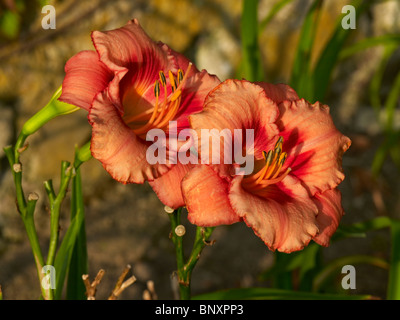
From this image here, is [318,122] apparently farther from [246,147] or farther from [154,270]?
[154,270]

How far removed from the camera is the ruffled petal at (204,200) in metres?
0.51

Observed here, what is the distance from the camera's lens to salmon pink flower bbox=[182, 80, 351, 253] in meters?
0.52

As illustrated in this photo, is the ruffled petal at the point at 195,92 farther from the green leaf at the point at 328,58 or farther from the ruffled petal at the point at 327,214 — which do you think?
the green leaf at the point at 328,58

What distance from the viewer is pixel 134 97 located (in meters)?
0.67

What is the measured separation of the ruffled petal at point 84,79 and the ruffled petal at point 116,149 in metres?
0.03

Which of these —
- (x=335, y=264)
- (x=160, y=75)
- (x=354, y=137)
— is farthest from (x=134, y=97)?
(x=354, y=137)

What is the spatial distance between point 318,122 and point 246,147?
0.32 feet

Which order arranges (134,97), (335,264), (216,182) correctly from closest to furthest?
(216,182)
(134,97)
(335,264)

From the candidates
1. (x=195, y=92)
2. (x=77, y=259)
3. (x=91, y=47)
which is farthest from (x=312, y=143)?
(x=91, y=47)

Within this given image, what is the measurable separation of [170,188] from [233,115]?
0.12 m

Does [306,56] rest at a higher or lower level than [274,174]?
higher

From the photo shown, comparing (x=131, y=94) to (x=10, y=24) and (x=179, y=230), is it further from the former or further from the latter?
(x=10, y=24)

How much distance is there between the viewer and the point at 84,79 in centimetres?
56

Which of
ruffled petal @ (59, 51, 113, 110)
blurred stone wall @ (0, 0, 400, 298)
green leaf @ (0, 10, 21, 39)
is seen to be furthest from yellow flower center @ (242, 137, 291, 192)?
green leaf @ (0, 10, 21, 39)
